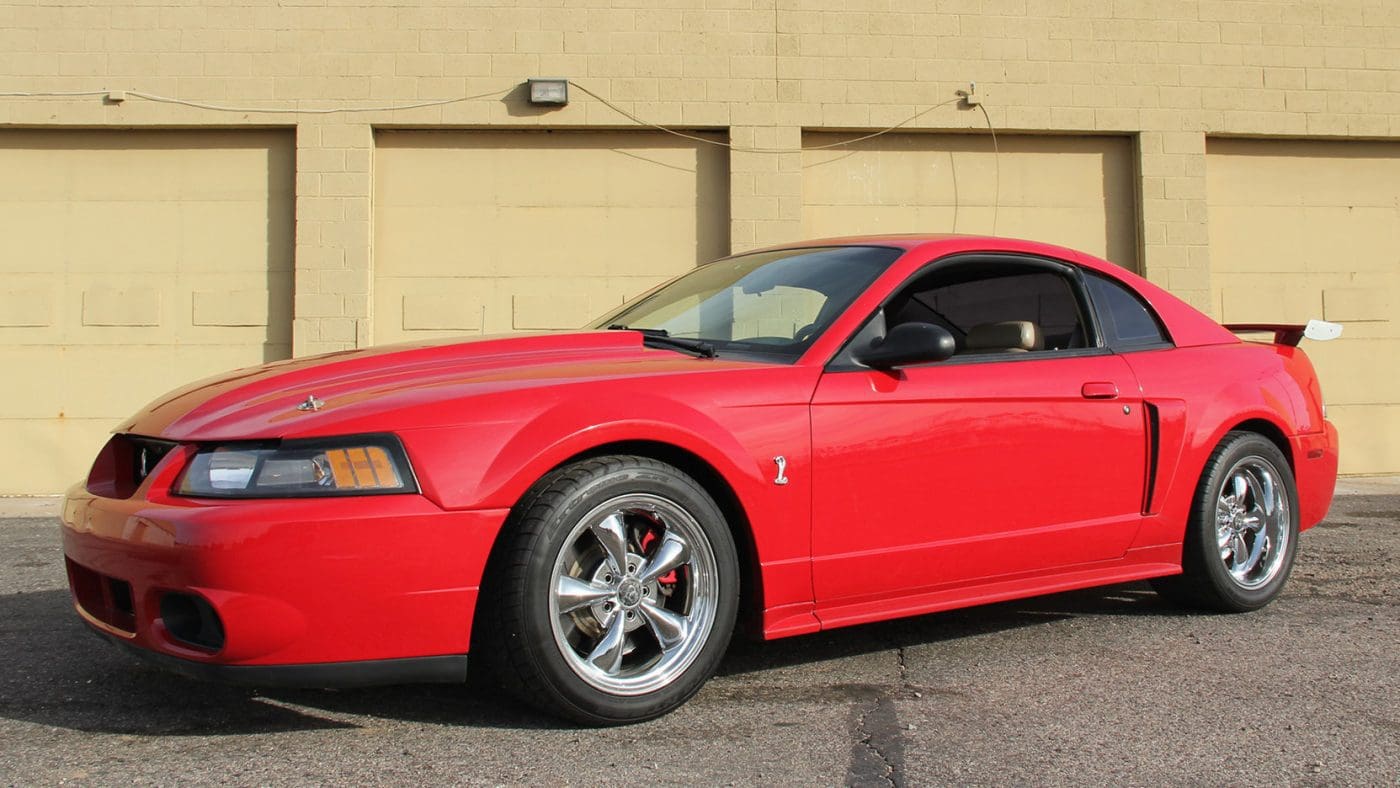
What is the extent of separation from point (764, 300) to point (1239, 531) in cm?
205

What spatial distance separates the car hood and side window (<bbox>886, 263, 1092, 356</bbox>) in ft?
3.02

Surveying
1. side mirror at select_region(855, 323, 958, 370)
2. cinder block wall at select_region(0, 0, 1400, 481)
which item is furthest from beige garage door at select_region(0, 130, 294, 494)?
side mirror at select_region(855, 323, 958, 370)

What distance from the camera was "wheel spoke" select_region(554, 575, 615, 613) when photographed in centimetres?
300

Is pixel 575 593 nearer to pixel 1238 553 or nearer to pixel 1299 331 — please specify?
pixel 1238 553

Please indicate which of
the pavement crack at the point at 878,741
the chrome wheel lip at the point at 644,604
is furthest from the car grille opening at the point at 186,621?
the pavement crack at the point at 878,741

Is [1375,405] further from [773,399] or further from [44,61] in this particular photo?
[44,61]

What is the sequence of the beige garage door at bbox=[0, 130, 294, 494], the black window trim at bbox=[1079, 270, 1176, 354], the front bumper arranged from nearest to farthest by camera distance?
the front bumper, the black window trim at bbox=[1079, 270, 1176, 354], the beige garage door at bbox=[0, 130, 294, 494]

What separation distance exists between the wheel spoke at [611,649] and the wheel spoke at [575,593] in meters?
0.08

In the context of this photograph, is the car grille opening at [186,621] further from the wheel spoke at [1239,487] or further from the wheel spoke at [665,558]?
the wheel spoke at [1239,487]

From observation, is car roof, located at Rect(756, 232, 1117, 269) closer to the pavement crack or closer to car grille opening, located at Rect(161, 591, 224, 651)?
the pavement crack

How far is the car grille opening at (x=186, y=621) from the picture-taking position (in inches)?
110

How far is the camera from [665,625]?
3178 millimetres

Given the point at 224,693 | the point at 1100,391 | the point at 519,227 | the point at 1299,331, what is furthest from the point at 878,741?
the point at 519,227

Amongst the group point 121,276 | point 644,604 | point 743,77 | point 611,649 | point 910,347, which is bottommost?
point 611,649
